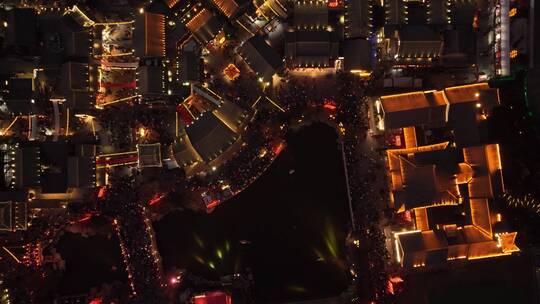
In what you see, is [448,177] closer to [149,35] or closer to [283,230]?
[283,230]

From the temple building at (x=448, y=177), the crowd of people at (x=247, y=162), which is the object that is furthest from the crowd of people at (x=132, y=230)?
the temple building at (x=448, y=177)

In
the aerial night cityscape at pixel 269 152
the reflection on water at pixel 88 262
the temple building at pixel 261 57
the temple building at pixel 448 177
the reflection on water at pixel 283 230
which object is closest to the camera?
the temple building at pixel 448 177

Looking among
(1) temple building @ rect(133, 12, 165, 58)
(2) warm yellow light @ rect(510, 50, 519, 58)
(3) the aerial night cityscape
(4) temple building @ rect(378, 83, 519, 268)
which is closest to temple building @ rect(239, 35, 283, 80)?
(3) the aerial night cityscape

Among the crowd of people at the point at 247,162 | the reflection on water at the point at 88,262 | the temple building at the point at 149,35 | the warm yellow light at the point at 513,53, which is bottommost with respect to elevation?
the reflection on water at the point at 88,262

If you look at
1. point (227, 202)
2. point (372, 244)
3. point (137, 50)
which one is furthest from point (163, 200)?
point (372, 244)

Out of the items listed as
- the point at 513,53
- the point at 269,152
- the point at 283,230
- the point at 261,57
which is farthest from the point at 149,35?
the point at 513,53

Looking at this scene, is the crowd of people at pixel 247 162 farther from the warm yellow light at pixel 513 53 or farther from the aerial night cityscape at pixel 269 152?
the warm yellow light at pixel 513 53
